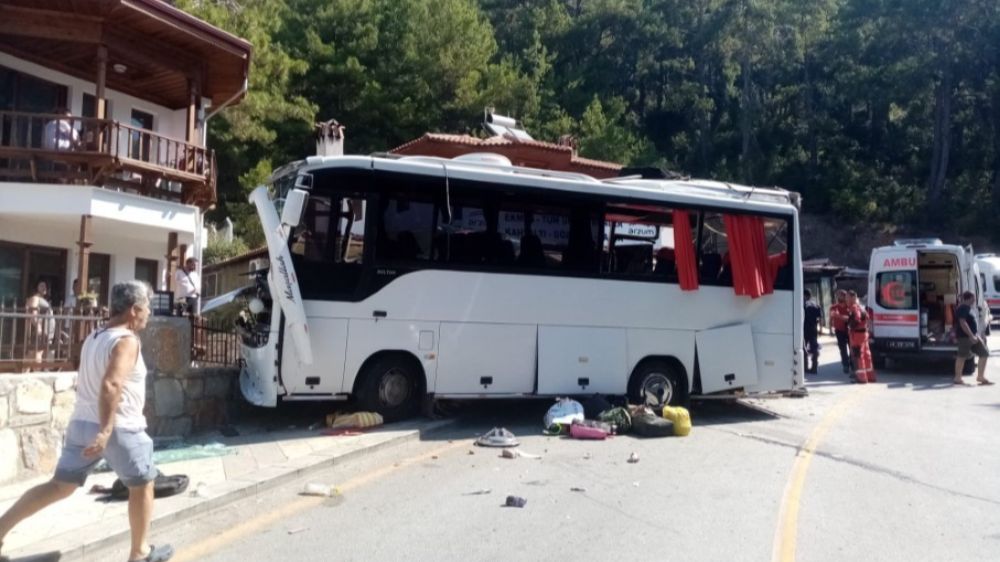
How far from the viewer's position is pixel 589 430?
1131 cm

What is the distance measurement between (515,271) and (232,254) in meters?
16.0

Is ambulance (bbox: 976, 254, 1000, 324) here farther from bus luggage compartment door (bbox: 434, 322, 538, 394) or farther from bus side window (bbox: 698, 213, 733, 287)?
bus luggage compartment door (bbox: 434, 322, 538, 394)

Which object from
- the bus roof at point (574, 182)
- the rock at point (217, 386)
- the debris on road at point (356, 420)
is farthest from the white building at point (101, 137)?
the debris on road at point (356, 420)

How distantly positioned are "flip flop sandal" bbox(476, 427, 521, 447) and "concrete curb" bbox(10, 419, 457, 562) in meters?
0.86

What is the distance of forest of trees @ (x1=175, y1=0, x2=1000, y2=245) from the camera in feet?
111

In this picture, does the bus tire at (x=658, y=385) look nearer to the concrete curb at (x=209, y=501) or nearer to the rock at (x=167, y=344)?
the concrete curb at (x=209, y=501)

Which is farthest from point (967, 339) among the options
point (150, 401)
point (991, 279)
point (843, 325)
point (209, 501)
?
point (991, 279)

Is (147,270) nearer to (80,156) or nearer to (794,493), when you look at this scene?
(80,156)

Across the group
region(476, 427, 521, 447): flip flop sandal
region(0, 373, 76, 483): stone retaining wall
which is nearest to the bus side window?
region(476, 427, 521, 447): flip flop sandal

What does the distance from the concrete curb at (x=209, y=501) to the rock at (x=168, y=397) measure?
2.17 metres

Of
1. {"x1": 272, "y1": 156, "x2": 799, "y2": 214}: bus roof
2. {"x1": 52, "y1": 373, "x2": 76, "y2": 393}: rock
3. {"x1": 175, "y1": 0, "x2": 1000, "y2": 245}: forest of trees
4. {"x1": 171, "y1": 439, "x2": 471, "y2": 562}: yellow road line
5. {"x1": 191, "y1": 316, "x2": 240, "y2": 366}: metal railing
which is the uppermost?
{"x1": 175, "y1": 0, "x2": 1000, "y2": 245}: forest of trees

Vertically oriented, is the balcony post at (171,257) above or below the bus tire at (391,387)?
above

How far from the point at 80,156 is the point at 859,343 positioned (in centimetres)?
1653

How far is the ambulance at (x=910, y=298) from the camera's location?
19.5 metres
